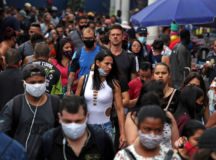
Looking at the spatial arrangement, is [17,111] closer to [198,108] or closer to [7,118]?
[7,118]

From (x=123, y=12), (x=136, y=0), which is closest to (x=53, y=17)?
(x=123, y=12)

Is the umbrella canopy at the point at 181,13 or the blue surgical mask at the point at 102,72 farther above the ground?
the umbrella canopy at the point at 181,13

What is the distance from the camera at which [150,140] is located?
561 cm

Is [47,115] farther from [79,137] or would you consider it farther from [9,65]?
[9,65]

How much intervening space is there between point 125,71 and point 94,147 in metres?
5.30

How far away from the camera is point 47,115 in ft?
24.0

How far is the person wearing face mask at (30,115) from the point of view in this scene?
23.5 ft

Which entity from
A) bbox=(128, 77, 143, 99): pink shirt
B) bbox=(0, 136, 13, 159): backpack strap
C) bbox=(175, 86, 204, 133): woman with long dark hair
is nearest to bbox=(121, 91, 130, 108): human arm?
bbox=(128, 77, 143, 99): pink shirt

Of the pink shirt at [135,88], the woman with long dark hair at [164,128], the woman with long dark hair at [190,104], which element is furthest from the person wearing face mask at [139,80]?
the woman with long dark hair at [164,128]

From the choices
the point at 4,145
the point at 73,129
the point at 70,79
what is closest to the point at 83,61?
the point at 70,79

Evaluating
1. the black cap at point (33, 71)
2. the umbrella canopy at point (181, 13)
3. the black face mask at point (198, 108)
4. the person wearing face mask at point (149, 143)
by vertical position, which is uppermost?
the umbrella canopy at point (181, 13)

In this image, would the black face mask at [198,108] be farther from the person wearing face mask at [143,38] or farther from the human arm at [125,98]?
the person wearing face mask at [143,38]

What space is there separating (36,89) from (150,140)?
206cm

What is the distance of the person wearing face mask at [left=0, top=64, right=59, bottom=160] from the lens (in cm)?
715
